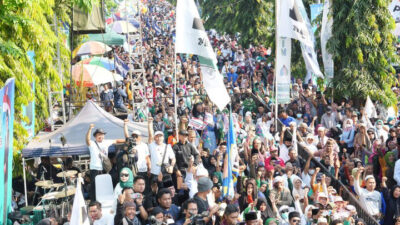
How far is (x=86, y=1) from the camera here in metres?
16.6

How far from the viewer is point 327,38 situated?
2417 cm

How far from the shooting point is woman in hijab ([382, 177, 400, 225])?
14836 millimetres

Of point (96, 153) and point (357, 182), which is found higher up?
point (96, 153)

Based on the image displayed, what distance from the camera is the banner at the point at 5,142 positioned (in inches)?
439

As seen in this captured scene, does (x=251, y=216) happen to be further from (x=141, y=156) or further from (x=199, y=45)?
(x=199, y=45)

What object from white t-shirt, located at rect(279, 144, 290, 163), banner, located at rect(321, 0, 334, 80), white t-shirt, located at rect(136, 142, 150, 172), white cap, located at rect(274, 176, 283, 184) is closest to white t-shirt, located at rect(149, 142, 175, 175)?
white t-shirt, located at rect(136, 142, 150, 172)

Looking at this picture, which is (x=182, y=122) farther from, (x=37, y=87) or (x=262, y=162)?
(x=37, y=87)

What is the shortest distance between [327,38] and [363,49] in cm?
112

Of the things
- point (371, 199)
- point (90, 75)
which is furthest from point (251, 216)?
point (90, 75)

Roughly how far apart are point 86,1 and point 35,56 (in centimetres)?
154

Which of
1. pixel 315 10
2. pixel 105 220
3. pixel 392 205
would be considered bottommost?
pixel 392 205

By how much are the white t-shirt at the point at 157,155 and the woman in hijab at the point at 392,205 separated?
405 cm

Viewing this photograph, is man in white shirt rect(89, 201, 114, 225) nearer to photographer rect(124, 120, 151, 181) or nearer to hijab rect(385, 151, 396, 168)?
photographer rect(124, 120, 151, 181)

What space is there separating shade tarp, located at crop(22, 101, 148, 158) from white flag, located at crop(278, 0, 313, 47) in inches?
162
